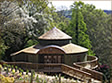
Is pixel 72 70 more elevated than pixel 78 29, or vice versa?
pixel 78 29

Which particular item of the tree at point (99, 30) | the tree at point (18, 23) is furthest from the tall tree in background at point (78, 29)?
the tree at point (18, 23)

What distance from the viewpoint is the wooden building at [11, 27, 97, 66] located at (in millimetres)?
20203

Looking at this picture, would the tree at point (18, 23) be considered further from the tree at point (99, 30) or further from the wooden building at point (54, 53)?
the tree at point (99, 30)

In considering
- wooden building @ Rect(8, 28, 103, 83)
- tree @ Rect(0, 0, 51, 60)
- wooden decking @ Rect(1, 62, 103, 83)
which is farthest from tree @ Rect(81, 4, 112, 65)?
wooden decking @ Rect(1, 62, 103, 83)

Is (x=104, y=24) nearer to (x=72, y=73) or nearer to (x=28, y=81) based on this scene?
(x=72, y=73)

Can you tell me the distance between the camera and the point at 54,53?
20.3m

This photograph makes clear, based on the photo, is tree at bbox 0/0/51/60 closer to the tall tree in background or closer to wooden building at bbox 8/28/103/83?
wooden building at bbox 8/28/103/83

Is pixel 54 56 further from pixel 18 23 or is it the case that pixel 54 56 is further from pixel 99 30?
pixel 99 30

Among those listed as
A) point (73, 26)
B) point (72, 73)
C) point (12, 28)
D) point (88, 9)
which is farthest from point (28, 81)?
point (88, 9)

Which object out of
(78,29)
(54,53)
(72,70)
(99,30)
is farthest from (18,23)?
(99,30)

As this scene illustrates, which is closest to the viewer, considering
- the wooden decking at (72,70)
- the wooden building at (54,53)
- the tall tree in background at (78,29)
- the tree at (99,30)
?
the wooden decking at (72,70)

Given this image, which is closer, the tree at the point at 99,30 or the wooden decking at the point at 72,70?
the wooden decking at the point at 72,70

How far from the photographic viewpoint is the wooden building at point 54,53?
66.3 feet

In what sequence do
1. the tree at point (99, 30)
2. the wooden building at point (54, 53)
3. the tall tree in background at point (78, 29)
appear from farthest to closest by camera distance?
1. the tree at point (99, 30)
2. the tall tree in background at point (78, 29)
3. the wooden building at point (54, 53)
